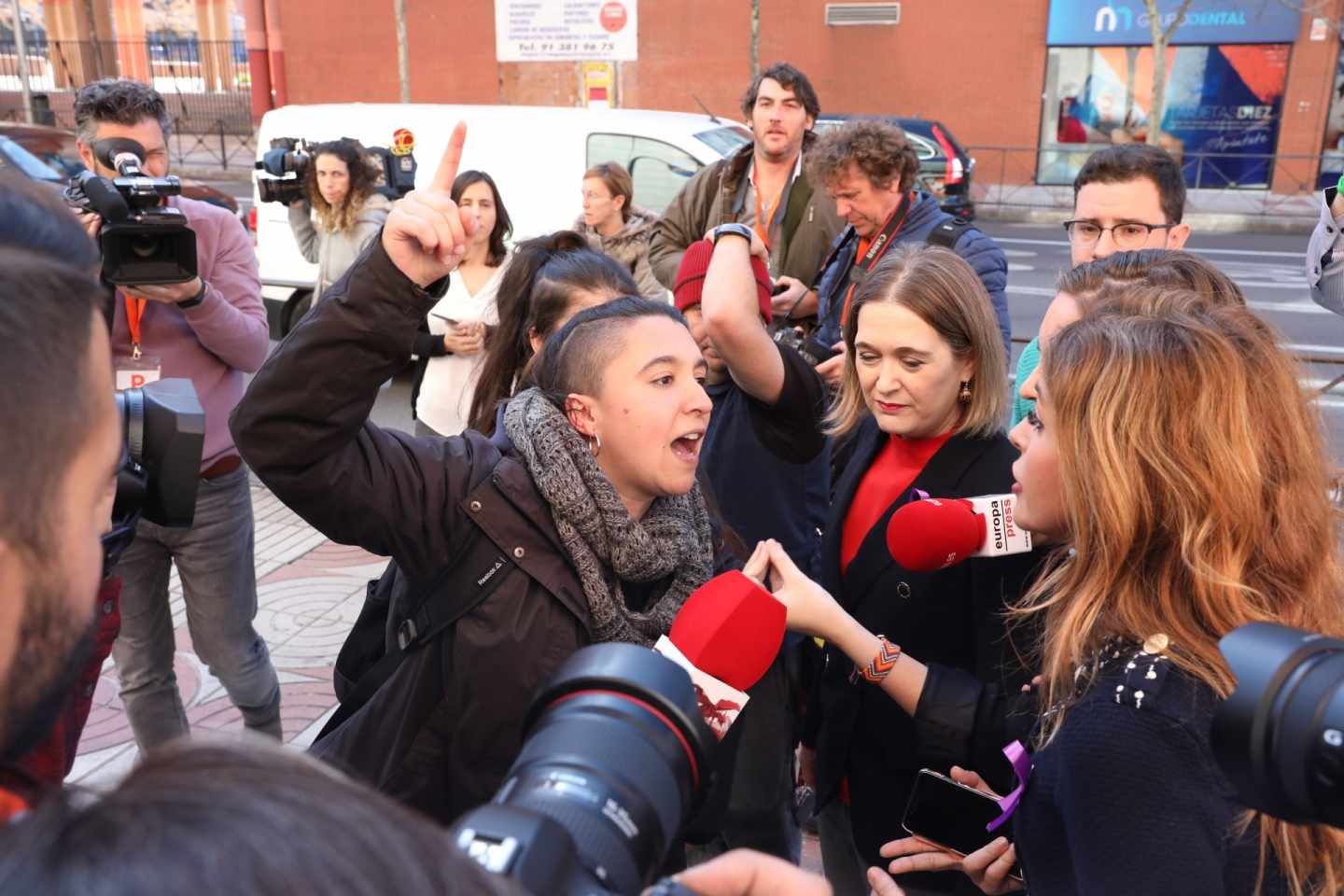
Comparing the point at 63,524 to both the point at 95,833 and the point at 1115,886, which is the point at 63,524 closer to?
the point at 95,833

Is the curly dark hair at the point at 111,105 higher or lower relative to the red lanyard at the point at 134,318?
higher

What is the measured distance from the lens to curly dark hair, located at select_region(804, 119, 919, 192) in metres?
3.97

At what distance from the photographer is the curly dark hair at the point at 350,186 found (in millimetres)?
5758

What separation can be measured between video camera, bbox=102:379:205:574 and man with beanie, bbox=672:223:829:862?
1.03 metres

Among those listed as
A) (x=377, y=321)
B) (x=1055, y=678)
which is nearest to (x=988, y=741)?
(x=1055, y=678)

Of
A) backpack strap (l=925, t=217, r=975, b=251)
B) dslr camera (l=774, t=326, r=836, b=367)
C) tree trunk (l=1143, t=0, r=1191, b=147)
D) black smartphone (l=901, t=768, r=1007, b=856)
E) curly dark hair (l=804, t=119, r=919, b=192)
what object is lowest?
black smartphone (l=901, t=768, r=1007, b=856)

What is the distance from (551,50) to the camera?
51.5ft

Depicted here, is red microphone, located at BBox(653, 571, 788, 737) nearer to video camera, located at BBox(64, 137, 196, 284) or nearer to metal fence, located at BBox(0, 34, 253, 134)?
video camera, located at BBox(64, 137, 196, 284)

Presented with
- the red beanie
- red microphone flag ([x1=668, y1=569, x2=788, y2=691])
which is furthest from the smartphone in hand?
the red beanie

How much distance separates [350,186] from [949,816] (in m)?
4.68

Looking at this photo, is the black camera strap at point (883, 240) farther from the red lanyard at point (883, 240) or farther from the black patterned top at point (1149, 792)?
the black patterned top at point (1149, 792)

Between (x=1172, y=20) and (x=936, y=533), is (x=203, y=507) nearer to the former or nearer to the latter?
(x=936, y=533)

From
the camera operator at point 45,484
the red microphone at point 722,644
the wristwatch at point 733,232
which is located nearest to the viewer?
the camera operator at point 45,484

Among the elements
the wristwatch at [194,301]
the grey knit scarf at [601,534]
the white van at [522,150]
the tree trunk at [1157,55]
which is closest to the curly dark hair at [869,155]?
the wristwatch at [194,301]
